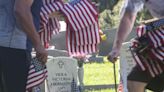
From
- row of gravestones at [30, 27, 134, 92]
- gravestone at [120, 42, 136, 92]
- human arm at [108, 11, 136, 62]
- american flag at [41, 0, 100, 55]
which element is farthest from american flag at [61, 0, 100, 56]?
gravestone at [120, 42, 136, 92]

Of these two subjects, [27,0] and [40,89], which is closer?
[27,0]

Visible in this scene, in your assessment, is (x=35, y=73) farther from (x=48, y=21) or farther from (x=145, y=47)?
(x=145, y=47)

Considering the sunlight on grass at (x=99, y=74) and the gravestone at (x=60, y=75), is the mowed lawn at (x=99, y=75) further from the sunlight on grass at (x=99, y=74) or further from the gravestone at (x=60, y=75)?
the gravestone at (x=60, y=75)

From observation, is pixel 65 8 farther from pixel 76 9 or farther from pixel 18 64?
pixel 18 64

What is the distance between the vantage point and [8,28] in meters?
4.91

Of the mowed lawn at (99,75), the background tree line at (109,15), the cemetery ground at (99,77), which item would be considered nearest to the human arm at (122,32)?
the cemetery ground at (99,77)

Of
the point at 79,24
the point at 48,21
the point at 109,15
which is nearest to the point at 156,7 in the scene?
the point at 79,24

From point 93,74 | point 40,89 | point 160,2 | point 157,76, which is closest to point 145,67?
point 157,76

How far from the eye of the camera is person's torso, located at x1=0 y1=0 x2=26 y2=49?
4898 mm

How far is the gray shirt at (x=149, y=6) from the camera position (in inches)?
224

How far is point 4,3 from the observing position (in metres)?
4.91

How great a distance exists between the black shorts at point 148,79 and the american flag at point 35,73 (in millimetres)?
860

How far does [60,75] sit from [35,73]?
130 inches

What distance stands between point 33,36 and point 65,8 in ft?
5.94
